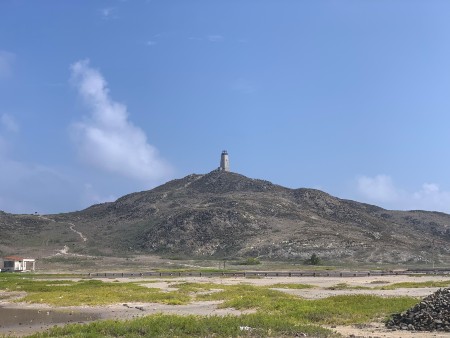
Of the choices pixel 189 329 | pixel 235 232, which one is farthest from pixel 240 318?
pixel 235 232

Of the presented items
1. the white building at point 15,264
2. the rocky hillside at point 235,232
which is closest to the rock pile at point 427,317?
the white building at point 15,264

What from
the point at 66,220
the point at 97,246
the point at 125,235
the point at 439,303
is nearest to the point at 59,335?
the point at 439,303

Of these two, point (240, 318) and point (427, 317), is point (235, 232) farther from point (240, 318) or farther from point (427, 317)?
point (427, 317)

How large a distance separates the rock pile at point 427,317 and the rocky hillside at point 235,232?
10364 cm

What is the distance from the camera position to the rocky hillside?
134 m

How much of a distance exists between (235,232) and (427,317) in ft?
415

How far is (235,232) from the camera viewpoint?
15012 cm

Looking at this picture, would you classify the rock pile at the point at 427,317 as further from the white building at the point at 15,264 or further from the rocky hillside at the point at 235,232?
the rocky hillside at the point at 235,232

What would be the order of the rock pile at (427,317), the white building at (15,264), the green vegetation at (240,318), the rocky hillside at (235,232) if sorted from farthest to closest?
the rocky hillside at (235,232) → the white building at (15,264) → the rock pile at (427,317) → the green vegetation at (240,318)

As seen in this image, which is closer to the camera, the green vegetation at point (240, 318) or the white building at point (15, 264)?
the green vegetation at point (240, 318)

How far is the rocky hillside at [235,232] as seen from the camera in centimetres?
13412

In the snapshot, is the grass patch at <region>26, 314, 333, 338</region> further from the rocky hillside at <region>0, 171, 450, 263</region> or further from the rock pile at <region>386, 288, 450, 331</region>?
the rocky hillside at <region>0, 171, 450, 263</region>

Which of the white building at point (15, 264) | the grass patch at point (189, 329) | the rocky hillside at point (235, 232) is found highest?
the rocky hillside at point (235, 232)

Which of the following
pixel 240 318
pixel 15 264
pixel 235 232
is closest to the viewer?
pixel 240 318
